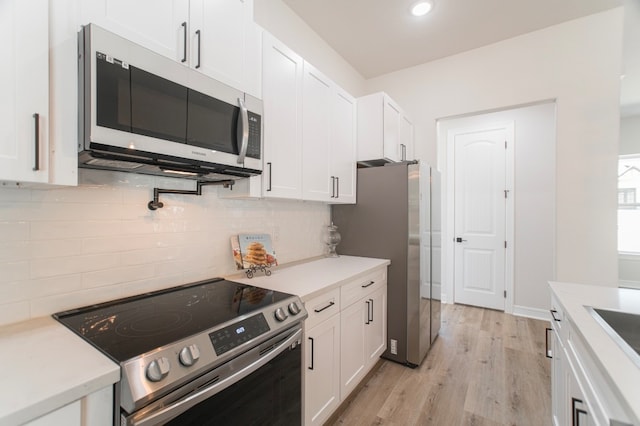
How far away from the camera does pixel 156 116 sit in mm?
1120

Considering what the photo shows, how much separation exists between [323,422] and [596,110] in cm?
325

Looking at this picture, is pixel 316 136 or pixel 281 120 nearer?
pixel 281 120

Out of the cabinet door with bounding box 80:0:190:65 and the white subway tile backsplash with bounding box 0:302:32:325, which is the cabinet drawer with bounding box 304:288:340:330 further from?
the cabinet door with bounding box 80:0:190:65

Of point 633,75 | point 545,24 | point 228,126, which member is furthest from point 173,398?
point 633,75

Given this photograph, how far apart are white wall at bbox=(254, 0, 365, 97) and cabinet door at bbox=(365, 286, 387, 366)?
2.19 metres

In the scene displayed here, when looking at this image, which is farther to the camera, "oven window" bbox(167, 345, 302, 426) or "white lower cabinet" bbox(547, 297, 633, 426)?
"oven window" bbox(167, 345, 302, 426)

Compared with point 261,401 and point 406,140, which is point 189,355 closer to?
point 261,401

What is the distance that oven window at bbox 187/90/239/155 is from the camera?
125cm

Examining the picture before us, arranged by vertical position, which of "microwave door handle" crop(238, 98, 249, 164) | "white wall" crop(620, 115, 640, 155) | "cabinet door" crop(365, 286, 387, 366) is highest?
"white wall" crop(620, 115, 640, 155)

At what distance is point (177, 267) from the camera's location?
62.4 inches

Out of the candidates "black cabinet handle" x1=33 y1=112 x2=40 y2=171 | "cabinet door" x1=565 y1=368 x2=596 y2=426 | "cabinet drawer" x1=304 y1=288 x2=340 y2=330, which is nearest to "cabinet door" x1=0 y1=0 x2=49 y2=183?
"black cabinet handle" x1=33 y1=112 x2=40 y2=171

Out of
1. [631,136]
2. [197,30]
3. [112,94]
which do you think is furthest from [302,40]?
[631,136]

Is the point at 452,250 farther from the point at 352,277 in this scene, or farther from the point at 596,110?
the point at 352,277

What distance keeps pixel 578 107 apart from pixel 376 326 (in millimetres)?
2601
